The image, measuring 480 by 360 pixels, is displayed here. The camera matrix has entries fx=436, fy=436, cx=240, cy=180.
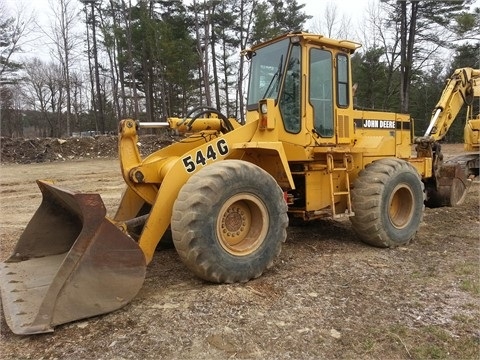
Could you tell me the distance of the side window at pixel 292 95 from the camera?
17.9 ft

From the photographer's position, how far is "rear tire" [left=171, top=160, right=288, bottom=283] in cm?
402

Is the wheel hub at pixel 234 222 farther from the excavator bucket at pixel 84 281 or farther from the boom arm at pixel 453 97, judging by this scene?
the boom arm at pixel 453 97

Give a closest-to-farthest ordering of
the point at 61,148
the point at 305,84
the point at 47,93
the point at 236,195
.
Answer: the point at 236,195 < the point at 305,84 < the point at 61,148 < the point at 47,93

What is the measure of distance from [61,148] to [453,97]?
61.2ft

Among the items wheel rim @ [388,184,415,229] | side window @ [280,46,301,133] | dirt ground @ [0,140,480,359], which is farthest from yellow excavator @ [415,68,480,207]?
side window @ [280,46,301,133]

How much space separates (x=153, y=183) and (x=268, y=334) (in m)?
2.23

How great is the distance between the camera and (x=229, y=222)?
4.55 m

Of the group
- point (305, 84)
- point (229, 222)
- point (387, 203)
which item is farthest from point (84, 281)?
point (387, 203)

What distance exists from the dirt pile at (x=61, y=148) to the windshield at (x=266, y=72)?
15.1 m

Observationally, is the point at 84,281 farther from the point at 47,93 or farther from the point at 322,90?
the point at 47,93

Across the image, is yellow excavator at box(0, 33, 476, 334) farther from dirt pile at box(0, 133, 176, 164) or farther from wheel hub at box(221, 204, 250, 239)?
dirt pile at box(0, 133, 176, 164)

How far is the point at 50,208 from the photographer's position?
4926mm

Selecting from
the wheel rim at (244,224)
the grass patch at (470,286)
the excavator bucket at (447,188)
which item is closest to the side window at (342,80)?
the wheel rim at (244,224)

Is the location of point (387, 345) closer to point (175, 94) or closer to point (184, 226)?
point (184, 226)
